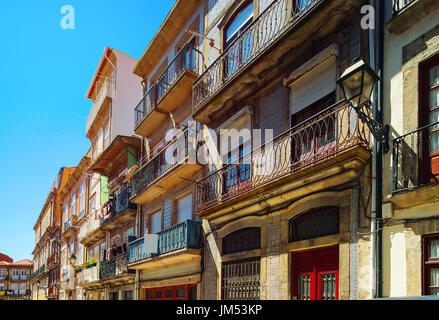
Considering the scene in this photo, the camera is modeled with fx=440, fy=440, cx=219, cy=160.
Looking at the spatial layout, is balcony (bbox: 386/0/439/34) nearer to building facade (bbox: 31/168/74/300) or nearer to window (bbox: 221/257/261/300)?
window (bbox: 221/257/261/300)

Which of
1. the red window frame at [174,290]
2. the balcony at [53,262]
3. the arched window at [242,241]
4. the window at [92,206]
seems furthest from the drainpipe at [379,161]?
the balcony at [53,262]

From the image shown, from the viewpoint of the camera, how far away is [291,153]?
28.5 feet

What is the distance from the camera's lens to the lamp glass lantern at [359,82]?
574 cm

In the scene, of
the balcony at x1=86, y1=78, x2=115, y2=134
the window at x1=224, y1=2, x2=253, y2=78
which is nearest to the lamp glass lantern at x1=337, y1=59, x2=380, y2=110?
the window at x1=224, y1=2, x2=253, y2=78

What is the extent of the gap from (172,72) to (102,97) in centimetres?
1050

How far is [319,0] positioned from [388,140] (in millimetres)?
2927

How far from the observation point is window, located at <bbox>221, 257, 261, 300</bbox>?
9.35 metres

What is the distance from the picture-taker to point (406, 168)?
6.21 m

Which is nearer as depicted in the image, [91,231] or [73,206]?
[91,231]

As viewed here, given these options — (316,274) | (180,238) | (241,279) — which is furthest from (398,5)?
(180,238)

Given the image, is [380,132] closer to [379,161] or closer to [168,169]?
[379,161]

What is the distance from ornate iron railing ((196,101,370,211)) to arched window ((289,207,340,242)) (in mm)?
914
